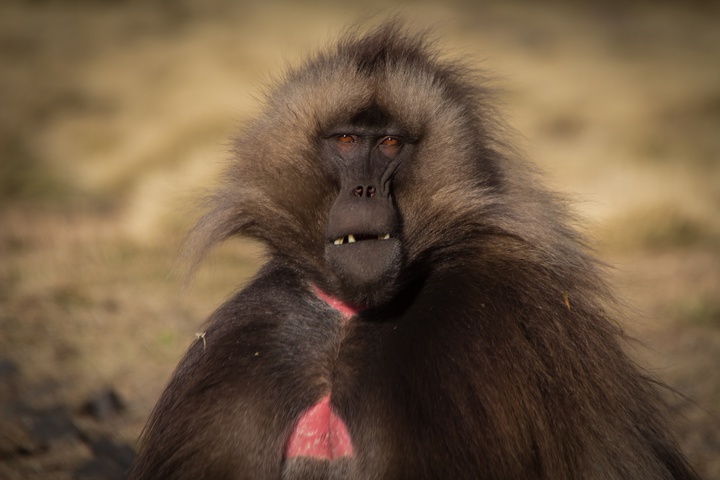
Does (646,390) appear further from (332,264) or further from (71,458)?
(71,458)

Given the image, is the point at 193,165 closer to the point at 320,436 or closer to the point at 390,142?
the point at 390,142

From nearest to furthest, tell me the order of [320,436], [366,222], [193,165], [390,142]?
1. [366,222]
2. [320,436]
3. [390,142]
4. [193,165]

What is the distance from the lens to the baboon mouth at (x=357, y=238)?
109 inches

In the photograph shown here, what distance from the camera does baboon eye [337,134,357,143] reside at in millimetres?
2980

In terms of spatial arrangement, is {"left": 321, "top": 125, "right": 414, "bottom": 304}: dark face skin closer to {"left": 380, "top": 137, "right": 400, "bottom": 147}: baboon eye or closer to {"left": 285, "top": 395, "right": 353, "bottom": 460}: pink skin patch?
{"left": 380, "top": 137, "right": 400, "bottom": 147}: baboon eye

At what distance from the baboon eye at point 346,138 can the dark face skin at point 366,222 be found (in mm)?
10

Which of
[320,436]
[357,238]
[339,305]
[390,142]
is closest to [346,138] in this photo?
[390,142]

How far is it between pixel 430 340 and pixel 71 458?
2157 mm

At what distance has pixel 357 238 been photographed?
2.80 metres

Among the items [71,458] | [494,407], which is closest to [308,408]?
[494,407]

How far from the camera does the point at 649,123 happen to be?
1587 centimetres

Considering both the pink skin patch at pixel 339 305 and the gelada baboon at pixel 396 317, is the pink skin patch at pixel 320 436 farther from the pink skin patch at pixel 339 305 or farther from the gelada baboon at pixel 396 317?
the pink skin patch at pixel 339 305

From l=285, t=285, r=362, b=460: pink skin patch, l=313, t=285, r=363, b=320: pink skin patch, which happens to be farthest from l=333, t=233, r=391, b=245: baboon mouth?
l=285, t=285, r=362, b=460: pink skin patch

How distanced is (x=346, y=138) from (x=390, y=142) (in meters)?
0.15
